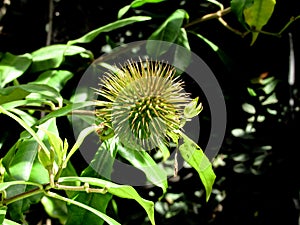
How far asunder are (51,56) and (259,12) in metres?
0.63

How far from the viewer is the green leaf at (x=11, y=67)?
59.5 inches

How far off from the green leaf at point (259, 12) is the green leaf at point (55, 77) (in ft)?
1.84

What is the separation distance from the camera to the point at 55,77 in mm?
1620

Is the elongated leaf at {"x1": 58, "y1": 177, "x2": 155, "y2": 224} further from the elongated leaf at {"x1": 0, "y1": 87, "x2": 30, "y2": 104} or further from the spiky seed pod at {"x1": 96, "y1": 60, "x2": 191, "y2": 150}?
the elongated leaf at {"x1": 0, "y1": 87, "x2": 30, "y2": 104}

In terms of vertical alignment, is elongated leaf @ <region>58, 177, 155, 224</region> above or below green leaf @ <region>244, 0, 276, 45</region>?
below

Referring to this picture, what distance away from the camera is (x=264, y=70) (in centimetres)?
207

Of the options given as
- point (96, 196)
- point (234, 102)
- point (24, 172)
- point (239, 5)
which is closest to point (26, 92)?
point (24, 172)

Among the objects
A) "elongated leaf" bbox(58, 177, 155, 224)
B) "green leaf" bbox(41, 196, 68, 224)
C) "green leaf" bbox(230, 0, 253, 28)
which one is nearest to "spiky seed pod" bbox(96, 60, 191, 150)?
"elongated leaf" bbox(58, 177, 155, 224)

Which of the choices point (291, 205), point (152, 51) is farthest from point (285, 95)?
point (152, 51)

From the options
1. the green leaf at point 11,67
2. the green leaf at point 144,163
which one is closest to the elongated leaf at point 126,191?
the green leaf at point 144,163

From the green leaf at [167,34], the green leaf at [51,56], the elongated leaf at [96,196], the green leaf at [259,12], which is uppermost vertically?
the green leaf at [259,12]

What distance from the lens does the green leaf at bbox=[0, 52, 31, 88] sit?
1511mm

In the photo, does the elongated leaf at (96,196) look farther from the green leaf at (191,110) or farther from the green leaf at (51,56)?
the green leaf at (51,56)

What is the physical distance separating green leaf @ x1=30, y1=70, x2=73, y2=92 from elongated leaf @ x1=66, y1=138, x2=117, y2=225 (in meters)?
0.42
